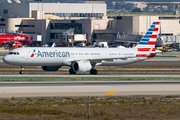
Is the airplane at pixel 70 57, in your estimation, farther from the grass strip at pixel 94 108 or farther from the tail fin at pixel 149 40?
the grass strip at pixel 94 108

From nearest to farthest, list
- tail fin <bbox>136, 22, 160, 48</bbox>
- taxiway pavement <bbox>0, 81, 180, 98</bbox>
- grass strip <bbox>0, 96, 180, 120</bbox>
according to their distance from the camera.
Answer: grass strip <bbox>0, 96, 180, 120</bbox> → taxiway pavement <bbox>0, 81, 180, 98</bbox> → tail fin <bbox>136, 22, 160, 48</bbox>

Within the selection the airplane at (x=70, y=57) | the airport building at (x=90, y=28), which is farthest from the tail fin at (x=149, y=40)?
the airport building at (x=90, y=28)

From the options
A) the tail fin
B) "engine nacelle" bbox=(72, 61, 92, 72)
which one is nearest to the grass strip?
"engine nacelle" bbox=(72, 61, 92, 72)

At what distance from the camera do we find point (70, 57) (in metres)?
54.1

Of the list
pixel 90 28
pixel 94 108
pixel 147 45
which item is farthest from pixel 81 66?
pixel 90 28

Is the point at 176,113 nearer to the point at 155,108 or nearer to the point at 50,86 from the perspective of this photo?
the point at 155,108

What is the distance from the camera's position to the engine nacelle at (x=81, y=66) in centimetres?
5209

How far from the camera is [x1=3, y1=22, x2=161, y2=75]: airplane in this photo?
5156 centimetres

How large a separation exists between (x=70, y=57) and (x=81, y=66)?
2943 mm

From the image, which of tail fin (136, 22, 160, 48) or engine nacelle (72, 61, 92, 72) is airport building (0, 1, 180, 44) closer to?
tail fin (136, 22, 160, 48)

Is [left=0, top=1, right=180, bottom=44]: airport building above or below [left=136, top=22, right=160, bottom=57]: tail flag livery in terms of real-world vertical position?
above

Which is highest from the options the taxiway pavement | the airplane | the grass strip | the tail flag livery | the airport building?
the airport building

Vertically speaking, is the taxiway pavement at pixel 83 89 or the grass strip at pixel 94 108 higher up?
the taxiway pavement at pixel 83 89

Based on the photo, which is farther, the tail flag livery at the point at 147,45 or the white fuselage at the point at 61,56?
the tail flag livery at the point at 147,45
